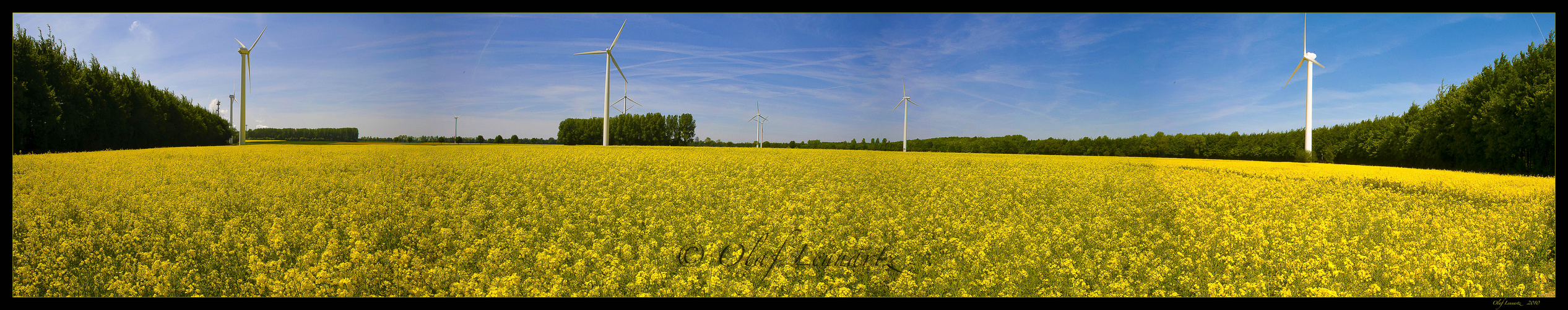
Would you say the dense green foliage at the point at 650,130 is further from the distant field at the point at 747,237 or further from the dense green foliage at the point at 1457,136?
the distant field at the point at 747,237

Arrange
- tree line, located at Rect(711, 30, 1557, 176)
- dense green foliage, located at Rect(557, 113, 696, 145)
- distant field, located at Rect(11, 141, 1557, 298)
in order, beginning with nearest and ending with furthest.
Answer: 1. distant field, located at Rect(11, 141, 1557, 298)
2. tree line, located at Rect(711, 30, 1557, 176)
3. dense green foliage, located at Rect(557, 113, 696, 145)

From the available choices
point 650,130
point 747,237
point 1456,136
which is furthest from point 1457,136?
point 650,130

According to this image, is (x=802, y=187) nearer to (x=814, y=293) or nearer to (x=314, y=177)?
(x=814, y=293)

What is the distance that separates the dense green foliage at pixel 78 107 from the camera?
695 inches

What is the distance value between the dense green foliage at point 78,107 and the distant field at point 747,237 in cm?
947

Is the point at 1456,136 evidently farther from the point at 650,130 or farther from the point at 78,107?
the point at 650,130

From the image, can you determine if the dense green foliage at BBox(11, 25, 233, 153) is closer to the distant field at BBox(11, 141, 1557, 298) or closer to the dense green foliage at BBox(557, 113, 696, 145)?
the distant field at BBox(11, 141, 1557, 298)

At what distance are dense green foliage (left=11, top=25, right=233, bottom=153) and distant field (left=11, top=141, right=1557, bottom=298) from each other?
947 cm

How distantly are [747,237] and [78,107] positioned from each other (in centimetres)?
3283

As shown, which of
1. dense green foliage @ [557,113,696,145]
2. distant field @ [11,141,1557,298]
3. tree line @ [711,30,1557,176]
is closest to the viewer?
distant field @ [11,141,1557,298]

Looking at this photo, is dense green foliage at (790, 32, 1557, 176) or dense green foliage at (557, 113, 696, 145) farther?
dense green foliage at (557, 113, 696, 145)

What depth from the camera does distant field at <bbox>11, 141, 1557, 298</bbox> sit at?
4.61 metres

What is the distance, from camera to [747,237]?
597 cm

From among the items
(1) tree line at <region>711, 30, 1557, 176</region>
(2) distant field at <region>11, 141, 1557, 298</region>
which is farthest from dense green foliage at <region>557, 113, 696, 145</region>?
(2) distant field at <region>11, 141, 1557, 298</region>
